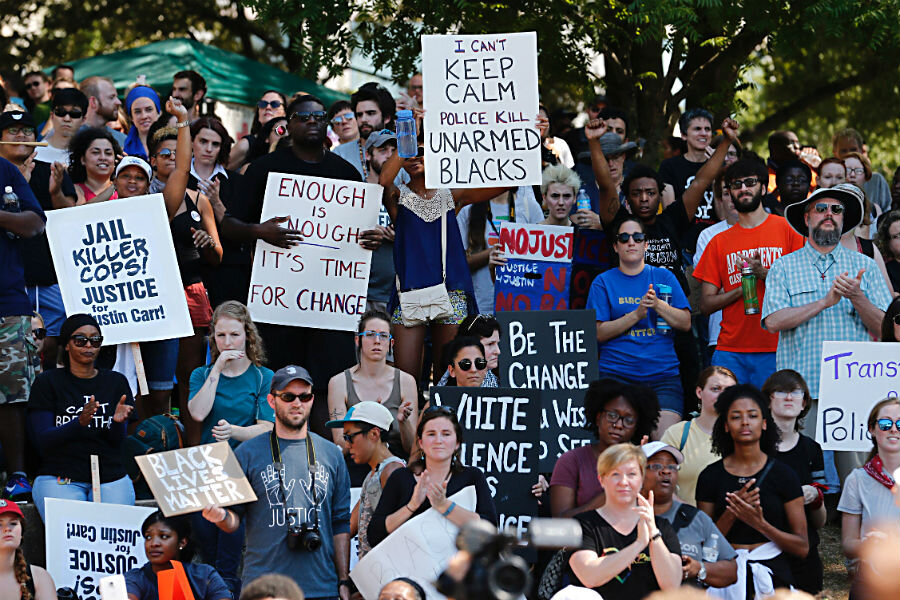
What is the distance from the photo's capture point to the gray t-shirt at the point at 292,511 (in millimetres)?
7898

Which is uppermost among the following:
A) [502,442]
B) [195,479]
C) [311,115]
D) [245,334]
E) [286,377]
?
[311,115]

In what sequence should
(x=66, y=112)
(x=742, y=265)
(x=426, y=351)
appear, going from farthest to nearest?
(x=66, y=112), (x=426, y=351), (x=742, y=265)

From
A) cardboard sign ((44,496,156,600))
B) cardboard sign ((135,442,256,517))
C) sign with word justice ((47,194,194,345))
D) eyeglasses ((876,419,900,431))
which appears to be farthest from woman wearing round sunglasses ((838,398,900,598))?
sign with word justice ((47,194,194,345))

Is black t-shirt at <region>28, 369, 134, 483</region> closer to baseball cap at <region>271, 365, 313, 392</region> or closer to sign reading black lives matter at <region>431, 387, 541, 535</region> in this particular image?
baseball cap at <region>271, 365, 313, 392</region>

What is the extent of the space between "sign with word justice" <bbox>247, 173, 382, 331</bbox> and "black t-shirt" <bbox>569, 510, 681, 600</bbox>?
11.8ft

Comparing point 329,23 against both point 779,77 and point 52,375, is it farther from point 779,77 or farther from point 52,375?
point 779,77

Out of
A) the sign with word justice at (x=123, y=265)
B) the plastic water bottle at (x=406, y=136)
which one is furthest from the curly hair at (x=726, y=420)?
the sign with word justice at (x=123, y=265)

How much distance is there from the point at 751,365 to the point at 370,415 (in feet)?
10.1

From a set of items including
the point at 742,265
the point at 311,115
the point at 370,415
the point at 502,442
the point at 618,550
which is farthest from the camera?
the point at 742,265

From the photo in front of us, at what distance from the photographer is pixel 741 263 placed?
10531 millimetres

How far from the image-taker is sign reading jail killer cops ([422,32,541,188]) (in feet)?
34.5

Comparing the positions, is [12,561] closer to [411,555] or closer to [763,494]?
[411,555]

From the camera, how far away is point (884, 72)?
766 inches

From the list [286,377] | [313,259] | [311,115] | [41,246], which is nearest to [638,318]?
[313,259]
